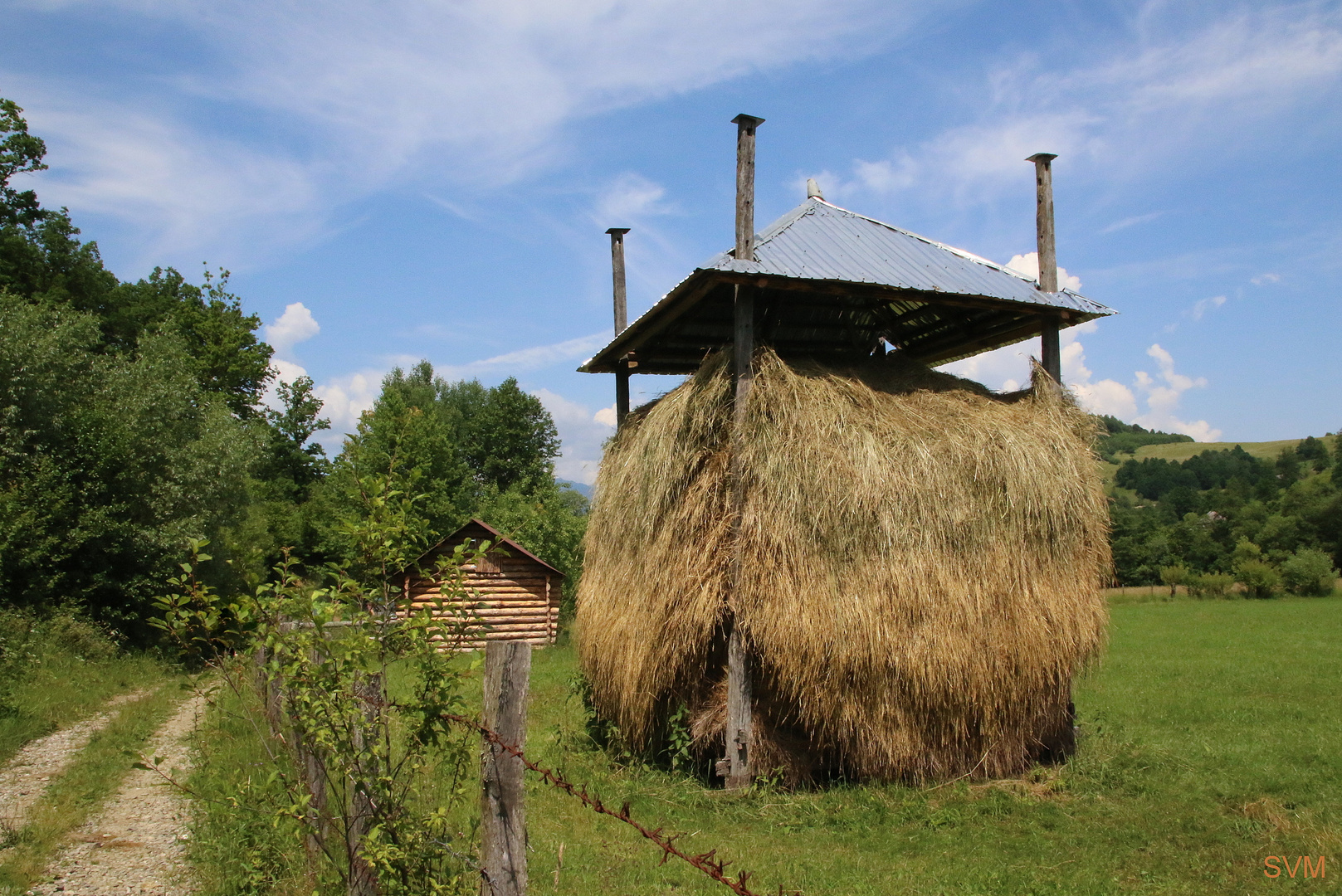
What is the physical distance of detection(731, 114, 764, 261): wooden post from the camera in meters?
7.83

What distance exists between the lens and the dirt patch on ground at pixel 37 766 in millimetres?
7480

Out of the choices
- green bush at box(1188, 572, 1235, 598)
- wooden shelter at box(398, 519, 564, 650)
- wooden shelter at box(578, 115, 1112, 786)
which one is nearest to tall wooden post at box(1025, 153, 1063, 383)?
wooden shelter at box(578, 115, 1112, 786)

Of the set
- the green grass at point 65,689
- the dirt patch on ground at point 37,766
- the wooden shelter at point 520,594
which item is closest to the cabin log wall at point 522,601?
the wooden shelter at point 520,594

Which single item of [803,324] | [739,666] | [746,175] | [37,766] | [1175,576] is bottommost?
[1175,576]

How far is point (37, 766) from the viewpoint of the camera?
904 cm

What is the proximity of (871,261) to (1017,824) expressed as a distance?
209 inches

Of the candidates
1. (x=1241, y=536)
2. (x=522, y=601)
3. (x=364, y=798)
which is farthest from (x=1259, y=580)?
(x=364, y=798)

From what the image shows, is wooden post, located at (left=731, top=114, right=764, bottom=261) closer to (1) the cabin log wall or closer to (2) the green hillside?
(1) the cabin log wall

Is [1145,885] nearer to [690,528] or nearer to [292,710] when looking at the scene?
[690,528]

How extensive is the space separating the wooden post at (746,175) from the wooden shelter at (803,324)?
1 cm

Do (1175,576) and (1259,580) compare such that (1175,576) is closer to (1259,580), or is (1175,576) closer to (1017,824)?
(1259,580)

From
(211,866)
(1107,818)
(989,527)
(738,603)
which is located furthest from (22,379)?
(1107,818)

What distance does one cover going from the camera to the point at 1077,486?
314 inches

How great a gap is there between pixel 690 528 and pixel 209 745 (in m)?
6.02
